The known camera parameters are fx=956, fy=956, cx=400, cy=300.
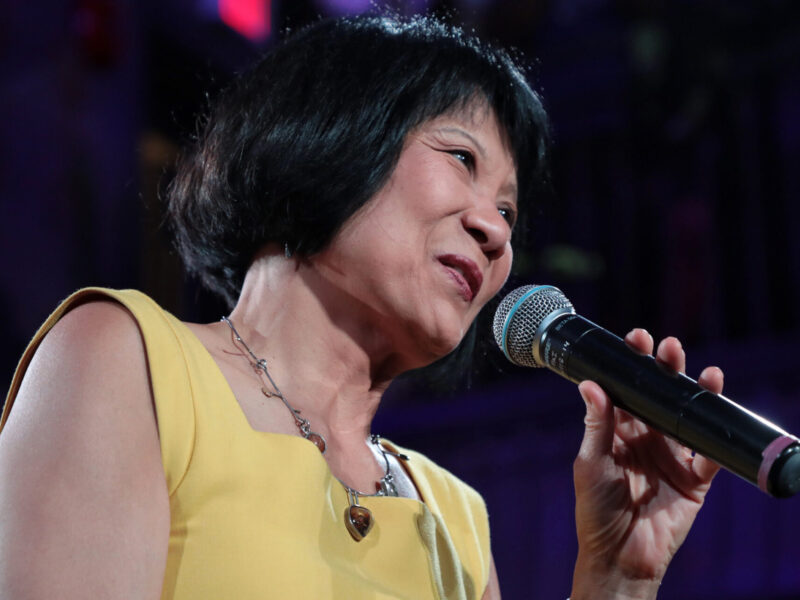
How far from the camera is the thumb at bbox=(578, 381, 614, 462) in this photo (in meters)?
1.25

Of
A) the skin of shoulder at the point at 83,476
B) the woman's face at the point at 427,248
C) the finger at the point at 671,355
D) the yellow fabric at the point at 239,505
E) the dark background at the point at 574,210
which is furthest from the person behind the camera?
the dark background at the point at 574,210

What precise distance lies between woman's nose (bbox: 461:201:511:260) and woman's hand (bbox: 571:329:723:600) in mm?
329

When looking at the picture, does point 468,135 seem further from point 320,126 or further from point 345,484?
point 345,484

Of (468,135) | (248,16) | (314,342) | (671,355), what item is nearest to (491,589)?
(314,342)

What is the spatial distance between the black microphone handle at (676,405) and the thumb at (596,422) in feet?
0.05

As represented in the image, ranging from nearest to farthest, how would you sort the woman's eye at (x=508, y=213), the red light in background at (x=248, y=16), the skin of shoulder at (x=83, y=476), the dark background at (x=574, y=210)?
the skin of shoulder at (x=83, y=476)
the woman's eye at (x=508, y=213)
the dark background at (x=574, y=210)
the red light in background at (x=248, y=16)

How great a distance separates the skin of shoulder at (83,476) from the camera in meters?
0.96

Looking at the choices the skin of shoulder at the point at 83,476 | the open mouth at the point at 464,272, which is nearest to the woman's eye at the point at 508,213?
the open mouth at the point at 464,272

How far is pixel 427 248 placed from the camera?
1.40 meters

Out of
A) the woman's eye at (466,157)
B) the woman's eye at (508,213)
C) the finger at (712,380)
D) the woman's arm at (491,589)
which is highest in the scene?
the woman's eye at (466,157)

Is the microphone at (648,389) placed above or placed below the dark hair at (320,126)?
below

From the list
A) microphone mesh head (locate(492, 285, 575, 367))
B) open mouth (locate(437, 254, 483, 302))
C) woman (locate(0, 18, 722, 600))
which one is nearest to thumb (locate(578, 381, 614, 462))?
woman (locate(0, 18, 722, 600))

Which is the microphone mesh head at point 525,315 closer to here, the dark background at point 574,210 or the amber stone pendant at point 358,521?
the amber stone pendant at point 358,521

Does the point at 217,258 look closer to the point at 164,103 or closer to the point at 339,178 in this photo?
the point at 339,178
